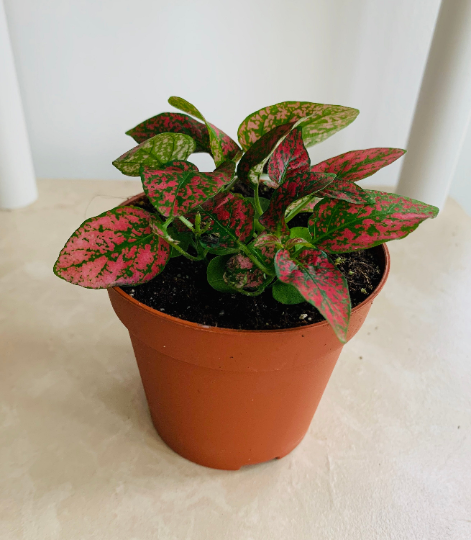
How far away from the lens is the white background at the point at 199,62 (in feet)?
4.78

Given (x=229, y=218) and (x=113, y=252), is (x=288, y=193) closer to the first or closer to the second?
(x=229, y=218)

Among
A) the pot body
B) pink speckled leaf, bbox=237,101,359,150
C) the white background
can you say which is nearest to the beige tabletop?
the pot body

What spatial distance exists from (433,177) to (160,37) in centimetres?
92

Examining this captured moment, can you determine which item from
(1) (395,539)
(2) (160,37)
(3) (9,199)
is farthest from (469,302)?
(3) (9,199)

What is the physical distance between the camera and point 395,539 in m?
0.69

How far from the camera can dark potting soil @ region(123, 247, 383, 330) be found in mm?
600

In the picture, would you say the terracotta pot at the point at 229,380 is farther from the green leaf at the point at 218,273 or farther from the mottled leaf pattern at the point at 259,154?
the mottled leaf pattern at the point at 259,154

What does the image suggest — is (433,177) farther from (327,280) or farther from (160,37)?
(327,280)

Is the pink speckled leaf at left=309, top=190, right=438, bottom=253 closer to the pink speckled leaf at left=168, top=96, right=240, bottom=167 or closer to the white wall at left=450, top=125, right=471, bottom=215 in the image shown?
the pink speckled leaf at left=168, top=96, right=240, bottom=167

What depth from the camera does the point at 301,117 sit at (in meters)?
0.59

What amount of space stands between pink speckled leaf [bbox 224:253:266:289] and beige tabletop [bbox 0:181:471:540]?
37 centimetres

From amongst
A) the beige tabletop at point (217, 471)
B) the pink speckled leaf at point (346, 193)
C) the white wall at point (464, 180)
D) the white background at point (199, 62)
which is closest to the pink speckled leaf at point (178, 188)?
the pink speckled leaf at point (346, 193)

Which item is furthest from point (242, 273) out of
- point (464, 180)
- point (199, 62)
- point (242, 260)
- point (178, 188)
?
point (464, 180)

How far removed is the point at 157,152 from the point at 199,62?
1113 mm
